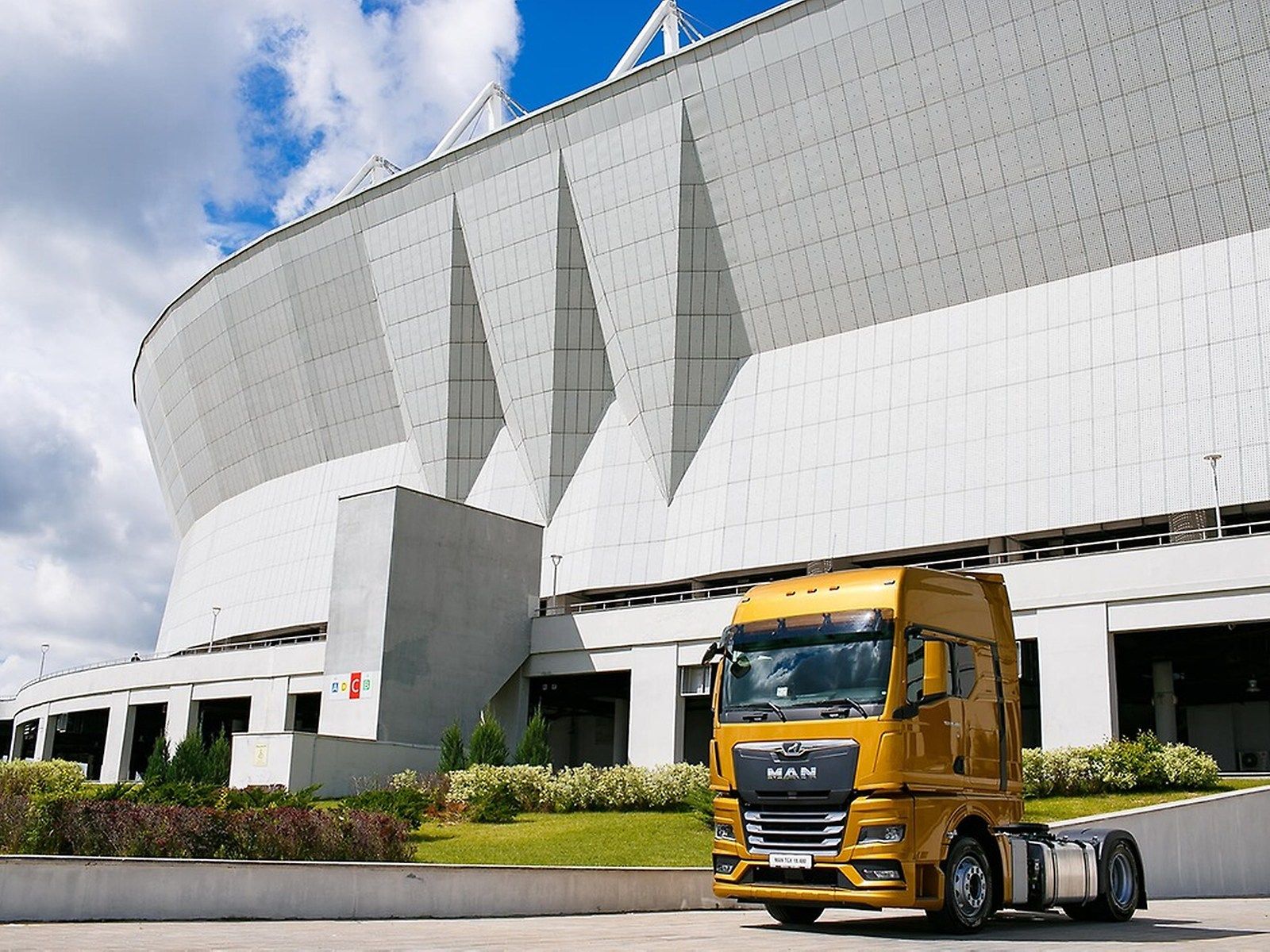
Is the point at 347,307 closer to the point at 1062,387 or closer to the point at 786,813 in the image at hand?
the point at 1062,387

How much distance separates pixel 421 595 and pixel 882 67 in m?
23.0

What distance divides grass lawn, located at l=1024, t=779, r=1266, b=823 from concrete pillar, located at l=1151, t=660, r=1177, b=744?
431 inches

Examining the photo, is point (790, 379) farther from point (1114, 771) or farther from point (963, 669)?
point (963, 669)

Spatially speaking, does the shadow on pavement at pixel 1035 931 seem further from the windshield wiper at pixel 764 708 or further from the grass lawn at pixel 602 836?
the grass lawn at pixel 602 836

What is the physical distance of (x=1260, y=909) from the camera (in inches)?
760

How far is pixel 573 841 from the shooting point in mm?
24250

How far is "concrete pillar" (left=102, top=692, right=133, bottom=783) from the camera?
183 feet

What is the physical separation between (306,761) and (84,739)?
52.8 meters

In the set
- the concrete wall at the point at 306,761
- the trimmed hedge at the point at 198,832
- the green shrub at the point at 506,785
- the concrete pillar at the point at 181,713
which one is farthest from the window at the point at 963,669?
the concrete pillar at the point at 181,713

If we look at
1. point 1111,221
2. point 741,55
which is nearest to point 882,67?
point 741,55

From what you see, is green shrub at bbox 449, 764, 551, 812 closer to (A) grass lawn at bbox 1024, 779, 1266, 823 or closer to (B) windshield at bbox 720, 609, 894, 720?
(A) grass lawn at bbox 1024, 779, 1266, 823

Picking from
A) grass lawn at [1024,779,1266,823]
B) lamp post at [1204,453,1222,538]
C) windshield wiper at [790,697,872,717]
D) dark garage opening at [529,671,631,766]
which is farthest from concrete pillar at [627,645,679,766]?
windshield wiper at [790,697,872,717]

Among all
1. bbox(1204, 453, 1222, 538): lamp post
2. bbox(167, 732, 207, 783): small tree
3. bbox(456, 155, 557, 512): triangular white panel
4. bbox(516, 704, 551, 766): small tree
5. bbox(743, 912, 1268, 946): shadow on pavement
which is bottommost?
bbox(743, 912, 1268, 946): shadow on pavement

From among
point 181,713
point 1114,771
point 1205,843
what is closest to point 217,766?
point 181,713
